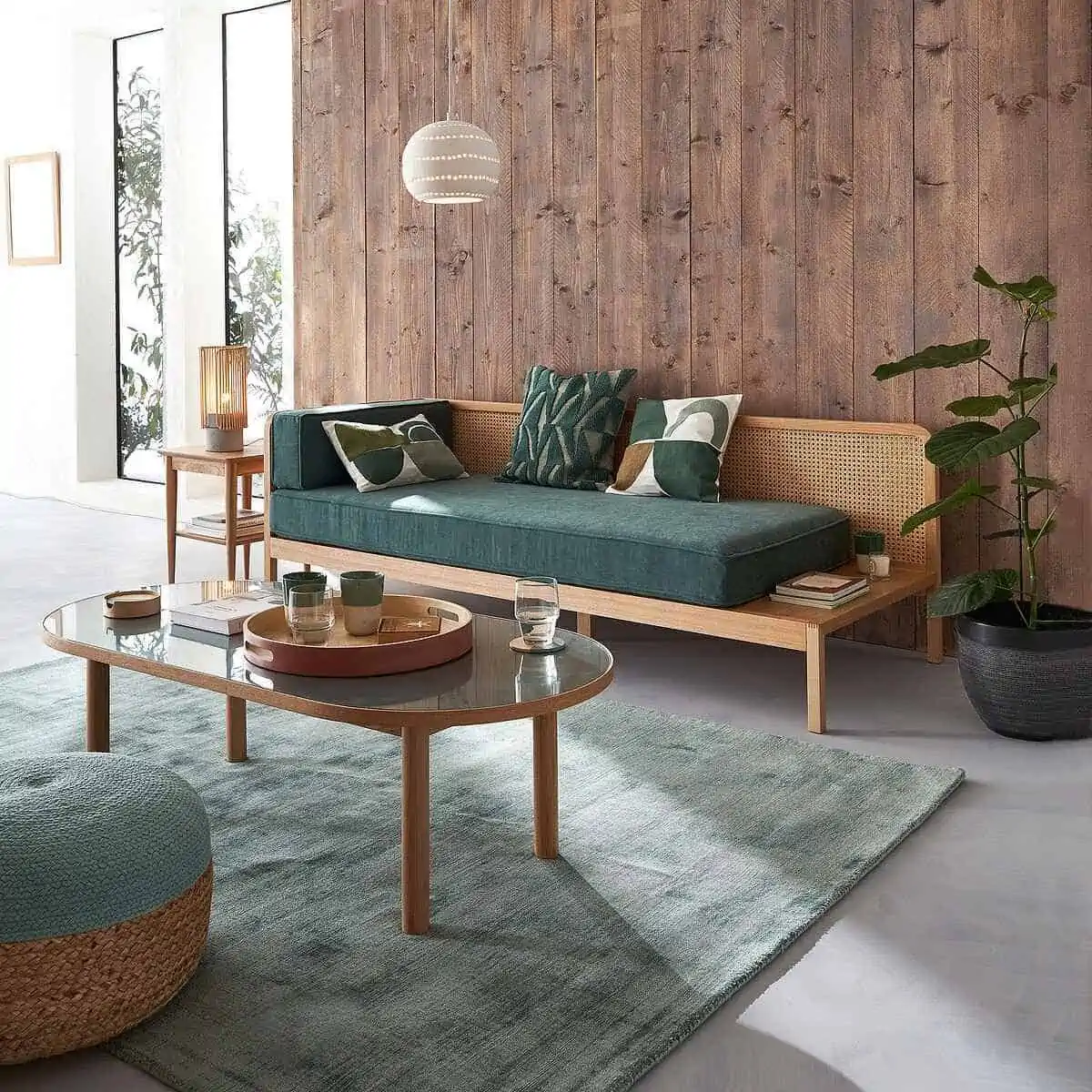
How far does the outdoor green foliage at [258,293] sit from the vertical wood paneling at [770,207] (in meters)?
3.37

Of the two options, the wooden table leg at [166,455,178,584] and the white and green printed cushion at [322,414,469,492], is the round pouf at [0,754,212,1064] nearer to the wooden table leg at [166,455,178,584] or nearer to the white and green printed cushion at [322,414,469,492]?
the white and green printed cushion at [322,414,469,492]

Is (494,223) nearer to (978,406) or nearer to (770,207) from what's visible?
(770,207)

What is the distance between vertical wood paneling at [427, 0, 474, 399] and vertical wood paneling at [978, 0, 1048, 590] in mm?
2048

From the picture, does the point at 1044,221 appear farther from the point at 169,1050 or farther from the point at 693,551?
the point at 169,1050

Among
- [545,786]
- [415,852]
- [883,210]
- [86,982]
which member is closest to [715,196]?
[883,210]

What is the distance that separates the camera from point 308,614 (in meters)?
2.55

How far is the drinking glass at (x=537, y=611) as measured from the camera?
257 centimetres

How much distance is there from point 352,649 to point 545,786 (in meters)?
0.48

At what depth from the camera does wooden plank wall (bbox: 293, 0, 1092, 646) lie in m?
3.86

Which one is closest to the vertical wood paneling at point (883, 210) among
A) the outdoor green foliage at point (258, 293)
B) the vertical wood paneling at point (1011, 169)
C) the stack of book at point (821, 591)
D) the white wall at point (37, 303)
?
the vertical wood paneling at point (1011, 169)

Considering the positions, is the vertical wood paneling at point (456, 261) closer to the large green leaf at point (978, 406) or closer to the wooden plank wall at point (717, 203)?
the wooden plank wall at point (717, 203)

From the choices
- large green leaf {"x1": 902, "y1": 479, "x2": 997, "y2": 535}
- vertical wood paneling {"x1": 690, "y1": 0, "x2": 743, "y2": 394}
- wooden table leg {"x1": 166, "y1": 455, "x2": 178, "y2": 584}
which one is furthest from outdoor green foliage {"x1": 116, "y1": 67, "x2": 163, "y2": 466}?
large green leaf {"x1": 902, "y1": 479, "x2": 997, "y2": 535}

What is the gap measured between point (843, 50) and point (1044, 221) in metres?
0.87

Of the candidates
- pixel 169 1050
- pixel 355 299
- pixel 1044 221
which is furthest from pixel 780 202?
pixel 169 1050
